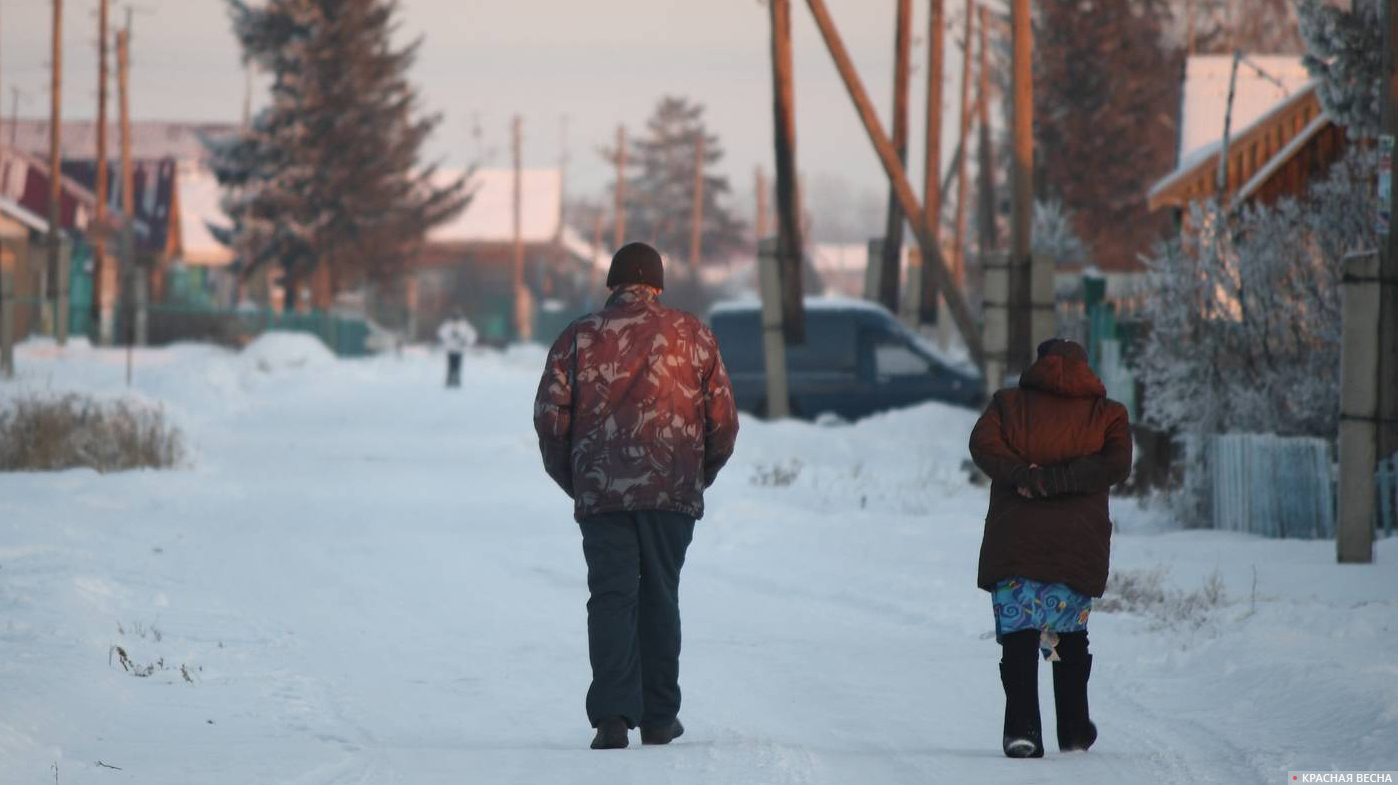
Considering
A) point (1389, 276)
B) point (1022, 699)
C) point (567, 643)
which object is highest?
point (1389, 276)

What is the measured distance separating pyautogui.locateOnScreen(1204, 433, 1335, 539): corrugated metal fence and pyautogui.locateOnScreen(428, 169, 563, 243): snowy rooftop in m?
74.7

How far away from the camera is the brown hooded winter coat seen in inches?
273

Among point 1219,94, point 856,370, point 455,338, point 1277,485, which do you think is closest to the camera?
point 1277,485

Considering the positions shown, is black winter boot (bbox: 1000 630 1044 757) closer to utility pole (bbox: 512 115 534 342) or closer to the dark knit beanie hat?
the dark knit beanie hat

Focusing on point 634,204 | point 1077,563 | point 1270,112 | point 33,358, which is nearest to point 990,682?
point 1077,563

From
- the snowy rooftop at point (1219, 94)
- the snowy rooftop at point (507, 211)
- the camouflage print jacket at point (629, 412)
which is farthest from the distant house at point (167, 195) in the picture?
the camouflage print jacket at point (629, 412)

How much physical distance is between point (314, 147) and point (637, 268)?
52195mm

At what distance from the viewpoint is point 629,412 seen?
7109mm

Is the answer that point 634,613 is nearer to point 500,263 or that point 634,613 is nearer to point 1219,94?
point 1219,94

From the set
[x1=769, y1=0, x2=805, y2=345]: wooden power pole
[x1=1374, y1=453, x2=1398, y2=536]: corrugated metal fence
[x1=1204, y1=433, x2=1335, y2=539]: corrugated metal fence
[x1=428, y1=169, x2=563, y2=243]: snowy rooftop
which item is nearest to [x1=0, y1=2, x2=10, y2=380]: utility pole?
[x1=769, y1=0, x2=805, y2=345]: wooden power pole

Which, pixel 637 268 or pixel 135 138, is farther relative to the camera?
pixel 135 138

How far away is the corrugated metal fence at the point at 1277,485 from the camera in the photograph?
14.1 metres

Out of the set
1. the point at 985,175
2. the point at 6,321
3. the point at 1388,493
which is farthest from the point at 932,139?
the point at 1388,493

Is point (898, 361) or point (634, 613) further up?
point (898, 361)
